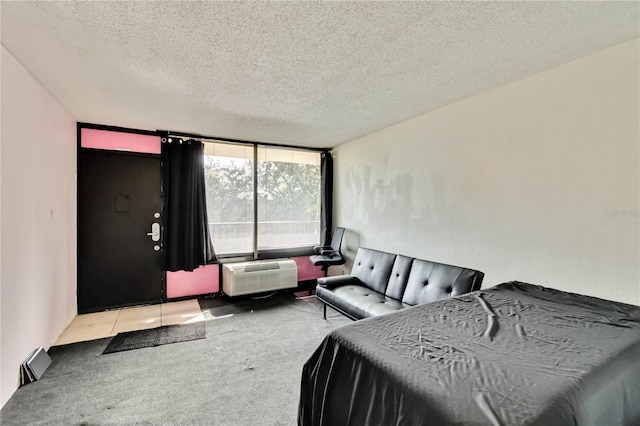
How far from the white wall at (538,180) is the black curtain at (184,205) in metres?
2.85

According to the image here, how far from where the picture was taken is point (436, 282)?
9.00 ft

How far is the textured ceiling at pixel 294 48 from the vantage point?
1.56 m

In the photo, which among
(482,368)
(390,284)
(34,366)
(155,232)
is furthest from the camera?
(155,232)

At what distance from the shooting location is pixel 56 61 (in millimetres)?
2092

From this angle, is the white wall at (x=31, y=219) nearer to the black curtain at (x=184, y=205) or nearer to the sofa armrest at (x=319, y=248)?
the black curtain at (x=184, y=205)

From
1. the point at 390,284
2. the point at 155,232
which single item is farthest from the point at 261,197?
the point at 390,284

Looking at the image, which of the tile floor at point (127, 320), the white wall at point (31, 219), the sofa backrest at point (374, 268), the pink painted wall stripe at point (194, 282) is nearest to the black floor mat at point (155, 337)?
the tile floor at point (127, 320)

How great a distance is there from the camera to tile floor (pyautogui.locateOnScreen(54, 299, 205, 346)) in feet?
10.2

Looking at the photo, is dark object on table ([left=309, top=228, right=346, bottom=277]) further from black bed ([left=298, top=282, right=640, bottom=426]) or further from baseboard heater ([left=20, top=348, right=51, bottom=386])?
baseboard heater ([left=20, top=348, right=51, bottom=386])

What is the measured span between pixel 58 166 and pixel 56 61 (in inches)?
53.5

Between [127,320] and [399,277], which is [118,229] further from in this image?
[399,277]

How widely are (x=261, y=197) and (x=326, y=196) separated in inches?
45.0

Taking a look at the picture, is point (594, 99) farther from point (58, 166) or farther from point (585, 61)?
point (58, 166)

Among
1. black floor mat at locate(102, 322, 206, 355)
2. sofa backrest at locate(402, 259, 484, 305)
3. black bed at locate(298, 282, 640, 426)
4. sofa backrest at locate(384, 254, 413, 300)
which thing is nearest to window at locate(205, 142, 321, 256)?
black floor mat at locate(102, 322, 206, 355)
